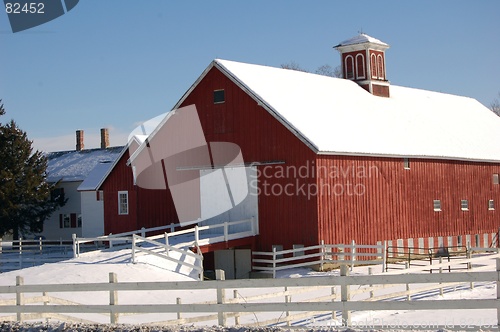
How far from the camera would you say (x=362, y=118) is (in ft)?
120

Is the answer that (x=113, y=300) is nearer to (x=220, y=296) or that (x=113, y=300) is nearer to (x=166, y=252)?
(x=220, y=296)

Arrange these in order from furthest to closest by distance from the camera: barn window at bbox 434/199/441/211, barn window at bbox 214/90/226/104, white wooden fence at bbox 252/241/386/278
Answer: barn window at bbox 434/199/441/211 → barn window at bbox 214/90/226/104 → white wooden fence at bbox 252/241/386/278

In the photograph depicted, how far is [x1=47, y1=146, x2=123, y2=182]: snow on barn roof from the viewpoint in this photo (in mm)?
55125

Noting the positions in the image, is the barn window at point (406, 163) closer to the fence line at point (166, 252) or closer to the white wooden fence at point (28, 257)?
the fence line at point (166, 252)

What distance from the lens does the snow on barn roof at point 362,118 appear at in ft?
106

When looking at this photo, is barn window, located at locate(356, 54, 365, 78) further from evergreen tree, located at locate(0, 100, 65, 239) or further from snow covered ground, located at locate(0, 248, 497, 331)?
evergreen tree, located at locate(0, 100, 65, 239)

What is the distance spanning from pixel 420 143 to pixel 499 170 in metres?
7.28

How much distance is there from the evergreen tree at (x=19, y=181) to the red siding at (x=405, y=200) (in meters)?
23.7

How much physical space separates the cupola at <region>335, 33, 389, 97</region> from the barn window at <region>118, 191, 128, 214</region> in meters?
13.2

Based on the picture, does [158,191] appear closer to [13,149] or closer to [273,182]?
[273,182]

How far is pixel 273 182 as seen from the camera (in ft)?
105

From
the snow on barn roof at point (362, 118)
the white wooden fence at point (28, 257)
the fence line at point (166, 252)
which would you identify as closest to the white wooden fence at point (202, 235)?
the fence line at point (166, 252)

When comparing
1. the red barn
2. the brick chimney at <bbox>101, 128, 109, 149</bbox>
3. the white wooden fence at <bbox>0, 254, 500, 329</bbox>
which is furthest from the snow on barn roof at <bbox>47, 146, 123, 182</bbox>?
the white wooden fence at <bbox>0, 254, 500, 329</bbox>

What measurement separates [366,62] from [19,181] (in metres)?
22.4
